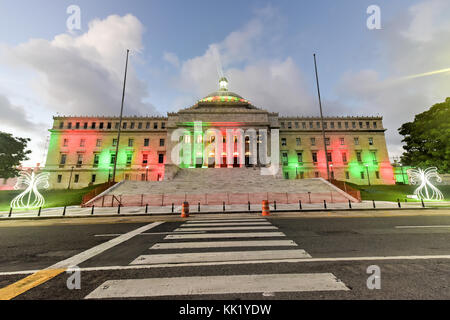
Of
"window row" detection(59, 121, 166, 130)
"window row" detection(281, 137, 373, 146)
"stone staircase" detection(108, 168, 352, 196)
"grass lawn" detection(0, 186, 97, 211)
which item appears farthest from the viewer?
"window row" detection(281, 137, 373, 146)

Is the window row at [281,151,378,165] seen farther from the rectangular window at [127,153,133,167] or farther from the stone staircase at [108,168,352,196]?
the rectangular window at [127,153,133,167]

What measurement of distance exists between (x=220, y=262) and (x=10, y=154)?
2035 inches

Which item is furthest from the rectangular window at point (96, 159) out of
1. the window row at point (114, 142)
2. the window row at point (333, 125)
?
the window row at point (333, 125)

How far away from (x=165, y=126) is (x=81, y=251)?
51.5m

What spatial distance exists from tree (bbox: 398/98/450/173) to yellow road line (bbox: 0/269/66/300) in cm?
3926

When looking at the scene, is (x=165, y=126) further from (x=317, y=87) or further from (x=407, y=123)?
(x=407, y=123)

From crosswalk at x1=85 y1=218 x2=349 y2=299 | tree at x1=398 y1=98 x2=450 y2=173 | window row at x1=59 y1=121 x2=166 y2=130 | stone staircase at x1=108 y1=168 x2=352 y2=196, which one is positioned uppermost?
window row at x1=59 y1=121 x2=166 y2=130

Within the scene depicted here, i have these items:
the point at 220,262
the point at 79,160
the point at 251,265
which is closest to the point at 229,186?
the point at 220,262

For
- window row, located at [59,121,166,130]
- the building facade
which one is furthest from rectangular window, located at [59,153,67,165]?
window row, located at [59,121,166,130]

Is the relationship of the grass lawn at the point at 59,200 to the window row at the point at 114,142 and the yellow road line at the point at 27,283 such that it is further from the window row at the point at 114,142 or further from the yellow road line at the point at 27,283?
the window row at the point at 114,142

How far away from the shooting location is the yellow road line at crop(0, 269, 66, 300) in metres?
3.07

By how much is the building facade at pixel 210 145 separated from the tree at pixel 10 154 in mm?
11093

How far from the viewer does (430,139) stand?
91.6 ft

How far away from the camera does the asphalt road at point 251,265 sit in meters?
3.00
